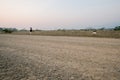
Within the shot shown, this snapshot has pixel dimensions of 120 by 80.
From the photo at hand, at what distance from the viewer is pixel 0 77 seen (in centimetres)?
611

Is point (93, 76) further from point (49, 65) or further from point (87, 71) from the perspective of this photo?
point (49, 65)

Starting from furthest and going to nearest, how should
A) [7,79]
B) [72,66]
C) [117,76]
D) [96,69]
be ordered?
[72,66], [96,69], [117,76], [7,79]

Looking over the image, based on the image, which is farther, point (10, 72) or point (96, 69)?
point (96, 69)

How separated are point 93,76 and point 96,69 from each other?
1079mm

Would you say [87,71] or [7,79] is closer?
[7,79]

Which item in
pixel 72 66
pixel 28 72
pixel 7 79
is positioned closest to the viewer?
pixel 7 79

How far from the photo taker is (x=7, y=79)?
5.89 metres

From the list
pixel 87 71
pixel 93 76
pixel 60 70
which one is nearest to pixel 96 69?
pixel 87 71

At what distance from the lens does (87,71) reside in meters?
7.02

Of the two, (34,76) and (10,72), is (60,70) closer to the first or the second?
(34,76)

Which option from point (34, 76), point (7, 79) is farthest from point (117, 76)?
point (7, 79)

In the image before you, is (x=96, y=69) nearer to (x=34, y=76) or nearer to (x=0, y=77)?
(x=34, y=76)

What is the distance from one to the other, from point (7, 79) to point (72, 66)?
10.1ft

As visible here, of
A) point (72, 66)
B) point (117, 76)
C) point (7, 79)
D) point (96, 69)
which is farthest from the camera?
point (72, 66)
